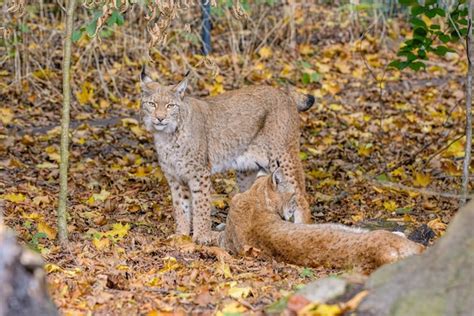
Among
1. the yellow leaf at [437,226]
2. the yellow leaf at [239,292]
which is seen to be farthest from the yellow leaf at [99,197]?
the yellow leaf at [239,292]

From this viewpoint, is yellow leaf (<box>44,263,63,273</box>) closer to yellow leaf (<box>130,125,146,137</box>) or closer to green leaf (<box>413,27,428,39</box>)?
green leaf (<box>413,27,428,39</box>)

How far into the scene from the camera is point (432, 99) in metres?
13.5

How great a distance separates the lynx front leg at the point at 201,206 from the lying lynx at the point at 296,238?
1124 millimetres

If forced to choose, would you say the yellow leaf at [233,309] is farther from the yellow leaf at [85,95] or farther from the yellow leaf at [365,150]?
the yellow leaf at [85,95]

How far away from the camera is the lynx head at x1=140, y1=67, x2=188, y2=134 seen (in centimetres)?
859

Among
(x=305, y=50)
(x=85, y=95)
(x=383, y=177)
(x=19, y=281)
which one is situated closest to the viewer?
(x=19, y=281)

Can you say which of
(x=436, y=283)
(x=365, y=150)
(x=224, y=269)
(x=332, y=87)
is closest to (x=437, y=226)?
(x=224, y=269)

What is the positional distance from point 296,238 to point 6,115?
668cm

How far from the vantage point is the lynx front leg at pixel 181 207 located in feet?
28.1

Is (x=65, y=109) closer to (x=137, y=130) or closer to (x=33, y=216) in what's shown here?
(x=33, y=216)

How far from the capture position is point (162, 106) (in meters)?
8.59

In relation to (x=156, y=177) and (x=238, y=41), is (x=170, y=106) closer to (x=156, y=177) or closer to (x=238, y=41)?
(x=156, y=177)

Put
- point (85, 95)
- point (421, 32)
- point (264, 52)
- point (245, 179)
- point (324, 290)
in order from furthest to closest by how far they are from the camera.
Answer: point (264, 52) → point (85, 95) → point (245, 179) → point (421, 32) → point (324, 290)

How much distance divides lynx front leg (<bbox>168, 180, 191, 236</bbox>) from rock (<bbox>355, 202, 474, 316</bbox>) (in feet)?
14.7
